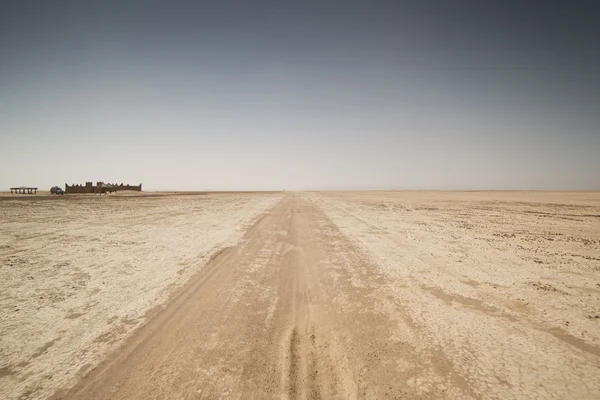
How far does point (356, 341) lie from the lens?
340 cm

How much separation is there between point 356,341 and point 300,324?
31.9 inches

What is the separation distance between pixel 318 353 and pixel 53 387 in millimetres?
2653

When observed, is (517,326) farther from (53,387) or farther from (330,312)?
(53,387)

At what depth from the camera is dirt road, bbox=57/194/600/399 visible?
263cm

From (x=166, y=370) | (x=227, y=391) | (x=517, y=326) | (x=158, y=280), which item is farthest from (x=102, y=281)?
(x=517, y=326)

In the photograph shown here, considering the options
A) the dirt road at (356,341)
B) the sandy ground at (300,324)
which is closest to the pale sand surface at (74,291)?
the sandy ground at (300,324)

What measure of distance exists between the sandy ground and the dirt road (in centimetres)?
2

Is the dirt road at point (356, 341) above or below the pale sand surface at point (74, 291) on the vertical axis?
below

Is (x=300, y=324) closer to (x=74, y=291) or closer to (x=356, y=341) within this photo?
(x=356, y=341)

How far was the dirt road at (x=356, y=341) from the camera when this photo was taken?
2.63m

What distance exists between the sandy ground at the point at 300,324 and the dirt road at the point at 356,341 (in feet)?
0.06

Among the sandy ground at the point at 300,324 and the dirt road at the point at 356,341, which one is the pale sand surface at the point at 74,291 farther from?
the dirt road at the point at 356,341

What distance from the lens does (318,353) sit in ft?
10.3

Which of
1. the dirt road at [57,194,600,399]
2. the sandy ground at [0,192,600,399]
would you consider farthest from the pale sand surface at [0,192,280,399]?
the dirt road at [57,194,600,399]
